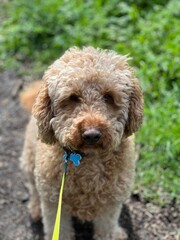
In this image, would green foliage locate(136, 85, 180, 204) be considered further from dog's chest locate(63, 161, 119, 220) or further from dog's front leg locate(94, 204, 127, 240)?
dog's chest locate(63, 161, 119, 220)

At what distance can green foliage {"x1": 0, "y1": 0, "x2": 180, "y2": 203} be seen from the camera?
14.1 feet

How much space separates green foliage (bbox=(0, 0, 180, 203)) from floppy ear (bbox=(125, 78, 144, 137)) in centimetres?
111

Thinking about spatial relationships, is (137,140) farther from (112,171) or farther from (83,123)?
(83,123)

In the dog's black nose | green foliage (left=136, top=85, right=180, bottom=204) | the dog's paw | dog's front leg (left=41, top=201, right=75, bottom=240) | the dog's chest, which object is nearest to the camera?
the dog's black nose

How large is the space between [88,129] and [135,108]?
1.40 feet

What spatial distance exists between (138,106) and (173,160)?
3.97 ft

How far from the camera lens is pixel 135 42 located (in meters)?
5.29

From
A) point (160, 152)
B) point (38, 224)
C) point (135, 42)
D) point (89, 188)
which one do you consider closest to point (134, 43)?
point (135, 42)

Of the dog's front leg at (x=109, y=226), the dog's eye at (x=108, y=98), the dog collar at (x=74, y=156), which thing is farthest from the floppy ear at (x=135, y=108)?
the dog's front leg at (x=109, y=226)

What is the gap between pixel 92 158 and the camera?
3.27m

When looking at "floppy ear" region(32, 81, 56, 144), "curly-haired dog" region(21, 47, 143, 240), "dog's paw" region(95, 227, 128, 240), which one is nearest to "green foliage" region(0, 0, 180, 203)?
"dog's paw" region(95, 227, 128, 240)

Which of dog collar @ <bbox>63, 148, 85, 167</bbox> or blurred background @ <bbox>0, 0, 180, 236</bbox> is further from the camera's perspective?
blurred background @ <bbox>0, 0, 180, 236</bbox>

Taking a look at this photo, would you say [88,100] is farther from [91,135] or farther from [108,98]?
[91,135]

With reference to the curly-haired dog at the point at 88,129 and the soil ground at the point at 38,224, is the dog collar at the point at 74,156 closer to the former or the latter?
the curly-haired dog at the point at 88,129
